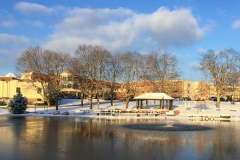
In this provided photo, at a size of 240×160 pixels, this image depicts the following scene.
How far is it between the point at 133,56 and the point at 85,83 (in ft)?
35.6

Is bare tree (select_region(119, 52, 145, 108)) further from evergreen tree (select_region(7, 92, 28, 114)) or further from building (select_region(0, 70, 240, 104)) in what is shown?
evergreen tree (select_region(7, 92, 28, 114))

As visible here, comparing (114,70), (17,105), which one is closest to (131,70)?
(114,70)

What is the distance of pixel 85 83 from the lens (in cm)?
5303

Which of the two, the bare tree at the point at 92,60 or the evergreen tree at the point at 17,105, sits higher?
the bare tree at the point at 92,60

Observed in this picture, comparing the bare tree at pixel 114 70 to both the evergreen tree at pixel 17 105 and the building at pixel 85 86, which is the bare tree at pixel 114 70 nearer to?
the building at pixel 85 86

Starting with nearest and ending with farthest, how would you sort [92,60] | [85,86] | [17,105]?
[17,105] → [92,60] → [85,86]

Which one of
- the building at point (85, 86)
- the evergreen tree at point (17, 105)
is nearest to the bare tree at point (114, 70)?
the building at point (85, 86)

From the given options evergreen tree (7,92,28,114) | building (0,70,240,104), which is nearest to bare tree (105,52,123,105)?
building (0,70,240,104)

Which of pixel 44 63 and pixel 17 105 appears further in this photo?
pixel 44 63

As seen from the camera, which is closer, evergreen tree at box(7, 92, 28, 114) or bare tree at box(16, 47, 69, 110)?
evergreen tree at box(7, 92, 28, 114)

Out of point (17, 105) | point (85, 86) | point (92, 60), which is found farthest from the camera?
point (85, 86)

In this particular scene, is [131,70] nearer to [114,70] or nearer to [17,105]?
[114,70]

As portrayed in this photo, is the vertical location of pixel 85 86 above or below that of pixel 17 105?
above

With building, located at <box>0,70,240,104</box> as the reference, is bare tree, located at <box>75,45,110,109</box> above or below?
above
